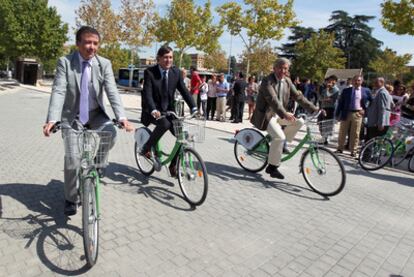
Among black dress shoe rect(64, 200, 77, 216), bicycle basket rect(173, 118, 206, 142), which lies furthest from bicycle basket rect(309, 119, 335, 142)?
black dress shoe rect(64, 200, 77, 216)

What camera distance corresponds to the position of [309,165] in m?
5.38

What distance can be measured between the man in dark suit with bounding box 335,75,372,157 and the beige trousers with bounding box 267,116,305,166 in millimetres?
3272

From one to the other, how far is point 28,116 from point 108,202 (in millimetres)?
8821

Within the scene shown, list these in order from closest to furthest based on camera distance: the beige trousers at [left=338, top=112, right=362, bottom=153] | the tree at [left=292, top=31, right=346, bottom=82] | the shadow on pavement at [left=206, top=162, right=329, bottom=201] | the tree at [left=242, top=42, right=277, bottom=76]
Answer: the shadow on pavement at [left=206, top=162, right=329, bottom=201] < the beige trousers at [left=338, top=112, right=362, bottom=153] < the tree at [left=242, top=42, right=277, bottom=76] < the tree at [left=292, top=31, right=346, bottom=82]

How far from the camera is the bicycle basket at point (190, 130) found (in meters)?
4.35

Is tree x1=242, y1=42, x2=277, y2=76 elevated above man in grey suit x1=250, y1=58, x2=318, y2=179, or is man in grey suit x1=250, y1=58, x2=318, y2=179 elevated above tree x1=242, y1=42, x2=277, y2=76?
tree x1=242, y1=42, x2=277, y2=76

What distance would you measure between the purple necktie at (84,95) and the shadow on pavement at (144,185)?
156 cm

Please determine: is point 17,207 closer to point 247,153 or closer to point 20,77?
point 247,153

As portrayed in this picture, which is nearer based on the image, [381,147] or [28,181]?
[28,181]

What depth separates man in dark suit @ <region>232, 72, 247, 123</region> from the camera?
44.5 ft

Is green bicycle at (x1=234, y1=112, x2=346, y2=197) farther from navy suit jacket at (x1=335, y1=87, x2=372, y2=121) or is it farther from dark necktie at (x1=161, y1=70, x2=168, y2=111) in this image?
navy suit jacket at (x1=335, y1=87, x2=372, y2=121)

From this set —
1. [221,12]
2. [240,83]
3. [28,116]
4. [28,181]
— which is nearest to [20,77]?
[221,12]

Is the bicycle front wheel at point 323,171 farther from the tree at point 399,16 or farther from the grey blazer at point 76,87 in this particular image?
the tree at point 399,16

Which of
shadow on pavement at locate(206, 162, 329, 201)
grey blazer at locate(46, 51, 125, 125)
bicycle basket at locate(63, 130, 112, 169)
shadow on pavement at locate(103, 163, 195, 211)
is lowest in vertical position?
shadow on pavement at locate(103, 163, 195, 211)
